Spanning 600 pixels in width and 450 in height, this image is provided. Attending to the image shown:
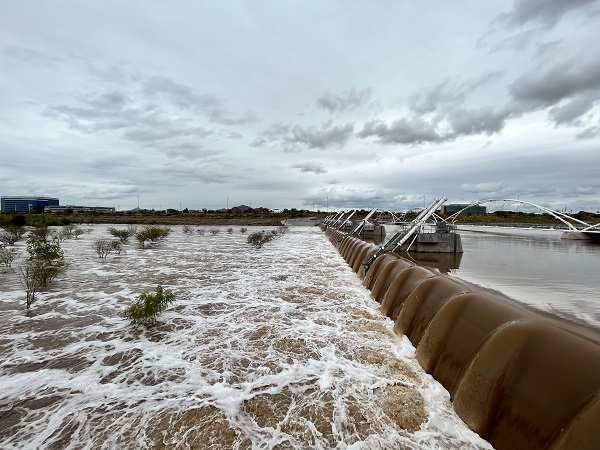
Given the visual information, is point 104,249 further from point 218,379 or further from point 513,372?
point 513,372

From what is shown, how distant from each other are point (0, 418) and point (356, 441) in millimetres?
5752

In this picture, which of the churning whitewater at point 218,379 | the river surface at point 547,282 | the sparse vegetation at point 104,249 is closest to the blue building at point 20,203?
the sparse vegetation at point 104,249

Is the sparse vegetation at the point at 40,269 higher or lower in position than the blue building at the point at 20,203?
lower

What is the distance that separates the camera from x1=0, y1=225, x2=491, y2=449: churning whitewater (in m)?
4.54

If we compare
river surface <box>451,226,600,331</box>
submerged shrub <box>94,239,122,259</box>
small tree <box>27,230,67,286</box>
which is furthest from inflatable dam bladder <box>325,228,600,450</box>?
submerged shrub <box>94,239,122,259</box>

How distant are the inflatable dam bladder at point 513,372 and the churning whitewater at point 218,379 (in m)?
0.38

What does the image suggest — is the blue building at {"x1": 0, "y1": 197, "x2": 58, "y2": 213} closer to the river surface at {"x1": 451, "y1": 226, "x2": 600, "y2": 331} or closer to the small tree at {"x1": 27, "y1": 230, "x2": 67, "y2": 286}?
the small tree at {"x1": 27, "y1": 230, "x2": 67, "y2": 286}

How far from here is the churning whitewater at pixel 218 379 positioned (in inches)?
179

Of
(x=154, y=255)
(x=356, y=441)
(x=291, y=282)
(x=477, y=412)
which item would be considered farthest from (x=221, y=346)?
(x=154, y=255)

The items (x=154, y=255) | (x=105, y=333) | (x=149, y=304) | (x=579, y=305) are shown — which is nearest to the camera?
(x=105, y=333)

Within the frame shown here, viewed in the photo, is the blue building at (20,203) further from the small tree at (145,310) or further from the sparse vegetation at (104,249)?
the small tree at (145,310)

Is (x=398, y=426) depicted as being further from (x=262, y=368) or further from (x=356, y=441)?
(x=262, y=368)

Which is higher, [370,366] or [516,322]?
[516,322]

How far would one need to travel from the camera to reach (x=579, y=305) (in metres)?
10.5
